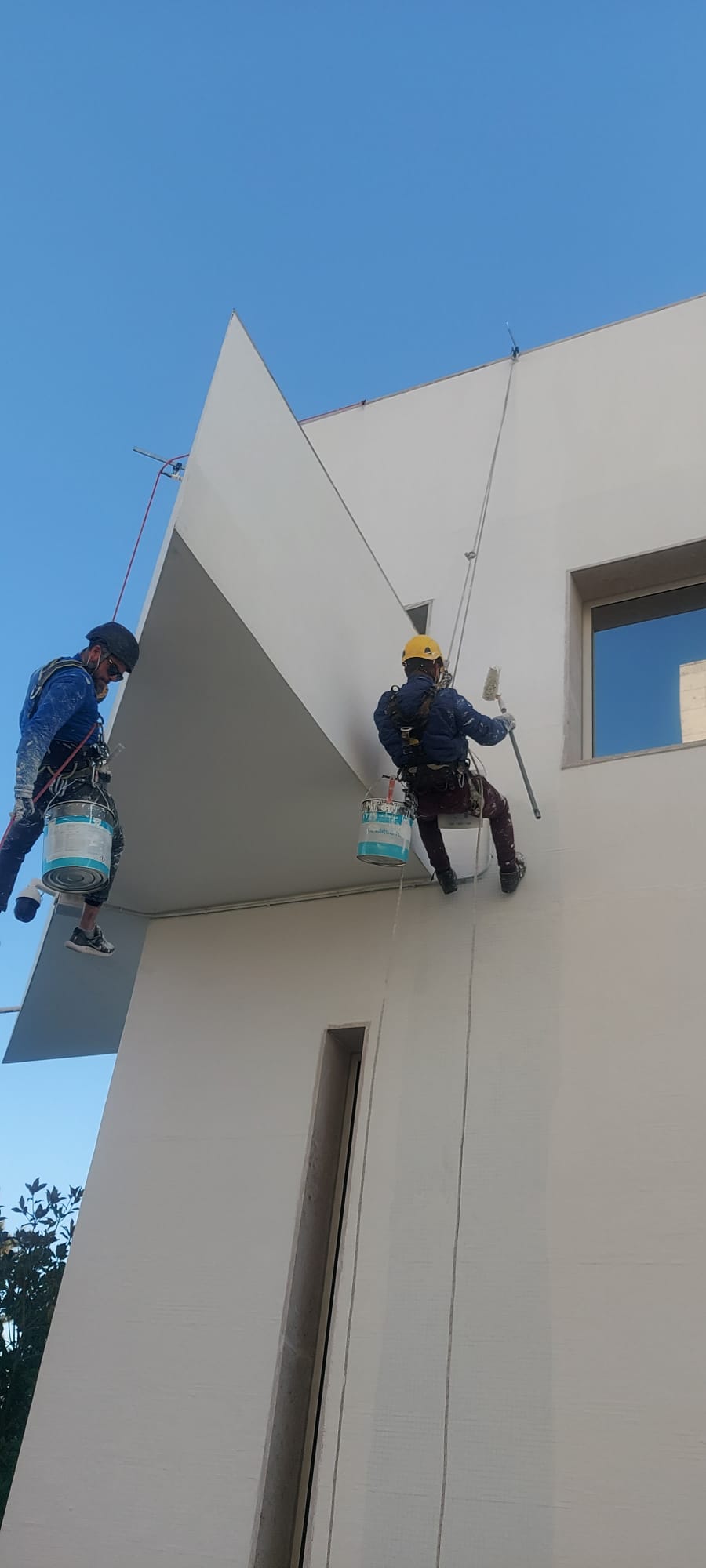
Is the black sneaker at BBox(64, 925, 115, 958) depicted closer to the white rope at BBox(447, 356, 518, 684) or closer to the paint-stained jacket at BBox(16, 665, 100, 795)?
the paint-stained jacket at BBox(16, 665, 100, 795)

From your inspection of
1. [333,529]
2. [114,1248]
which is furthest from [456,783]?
[114,1248]

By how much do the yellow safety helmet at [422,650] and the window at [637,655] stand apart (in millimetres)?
963

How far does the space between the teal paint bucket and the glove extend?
1.44m

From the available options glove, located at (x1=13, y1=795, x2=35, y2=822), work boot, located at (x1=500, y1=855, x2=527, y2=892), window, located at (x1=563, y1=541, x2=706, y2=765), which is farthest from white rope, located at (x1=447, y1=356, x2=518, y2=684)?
glove, located at (x1=13, y1=795, x2=35, y2=822)

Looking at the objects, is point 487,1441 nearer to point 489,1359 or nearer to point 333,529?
point 489,1359

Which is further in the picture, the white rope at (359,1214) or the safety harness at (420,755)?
the safety harness at (420,755)

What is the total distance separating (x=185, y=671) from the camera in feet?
14.7

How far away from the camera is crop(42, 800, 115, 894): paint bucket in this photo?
3951mm

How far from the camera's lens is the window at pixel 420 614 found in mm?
7008

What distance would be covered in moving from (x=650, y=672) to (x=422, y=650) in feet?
5.39

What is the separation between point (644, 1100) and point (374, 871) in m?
1.75

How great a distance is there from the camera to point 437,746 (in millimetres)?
5043

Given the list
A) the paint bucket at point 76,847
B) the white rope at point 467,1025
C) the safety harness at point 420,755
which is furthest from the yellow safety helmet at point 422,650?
the paint bucket at point 76,847

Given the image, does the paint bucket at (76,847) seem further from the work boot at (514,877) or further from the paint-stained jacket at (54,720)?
the work boot at (514,877)
